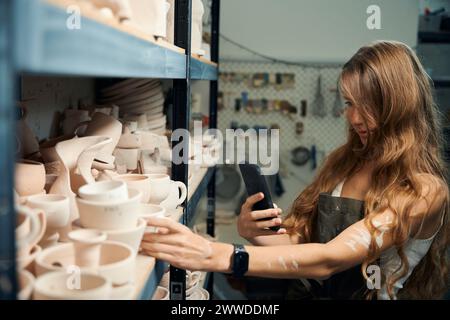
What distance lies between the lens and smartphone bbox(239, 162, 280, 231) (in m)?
1.47

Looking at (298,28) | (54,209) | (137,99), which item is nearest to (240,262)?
(54,209)

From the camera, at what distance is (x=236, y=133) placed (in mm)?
3574

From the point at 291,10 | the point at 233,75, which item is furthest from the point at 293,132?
A: the point at 291,10

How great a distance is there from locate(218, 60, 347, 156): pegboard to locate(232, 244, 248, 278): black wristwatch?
249cm

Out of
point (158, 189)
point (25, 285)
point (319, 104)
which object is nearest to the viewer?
point (25, 285)

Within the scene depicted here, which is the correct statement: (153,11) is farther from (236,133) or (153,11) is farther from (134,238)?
(236,133)

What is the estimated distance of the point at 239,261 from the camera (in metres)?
1.17

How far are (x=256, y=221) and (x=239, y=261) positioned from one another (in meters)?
0.42

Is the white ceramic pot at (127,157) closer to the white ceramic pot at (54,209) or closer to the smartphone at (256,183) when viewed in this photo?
the smartphone at (256,183)

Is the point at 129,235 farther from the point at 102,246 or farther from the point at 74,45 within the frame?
Answer: the point at 74,45

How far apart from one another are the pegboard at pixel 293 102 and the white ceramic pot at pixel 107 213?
2.76 metres

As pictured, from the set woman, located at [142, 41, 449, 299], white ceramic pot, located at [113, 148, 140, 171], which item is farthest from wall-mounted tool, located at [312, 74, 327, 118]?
white ceramic pot, located at [113, 148, 140, 171]

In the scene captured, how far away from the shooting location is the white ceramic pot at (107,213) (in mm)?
855

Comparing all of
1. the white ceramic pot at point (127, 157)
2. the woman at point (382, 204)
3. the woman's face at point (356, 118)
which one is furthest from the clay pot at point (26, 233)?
the woman's face at point (356, 118)
